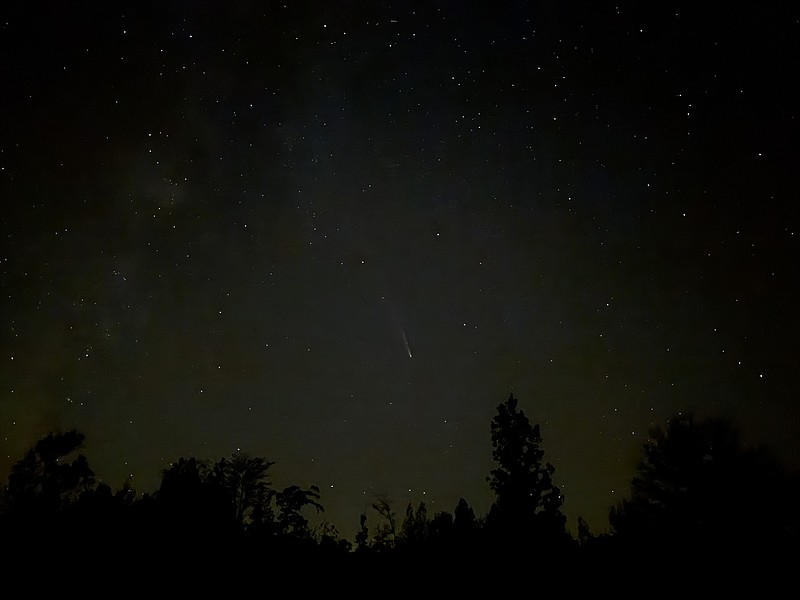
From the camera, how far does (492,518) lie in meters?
32.3

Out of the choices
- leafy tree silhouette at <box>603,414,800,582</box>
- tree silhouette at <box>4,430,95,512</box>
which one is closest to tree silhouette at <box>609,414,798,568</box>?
leafy tree silhouette at <box>603,414,800,582</box>

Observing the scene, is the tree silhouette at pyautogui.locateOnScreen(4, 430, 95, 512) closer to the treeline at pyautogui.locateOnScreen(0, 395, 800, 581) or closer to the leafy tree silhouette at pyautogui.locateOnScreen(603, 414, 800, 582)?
the treeline at pyautogui.locateOnScreen(0, 395, 800, 581)

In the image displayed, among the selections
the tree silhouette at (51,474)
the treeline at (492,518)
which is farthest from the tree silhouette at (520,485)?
the tree silhouette at (51,474)

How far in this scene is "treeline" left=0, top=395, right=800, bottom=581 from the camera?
77.2ft

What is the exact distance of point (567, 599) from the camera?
66.0 ft

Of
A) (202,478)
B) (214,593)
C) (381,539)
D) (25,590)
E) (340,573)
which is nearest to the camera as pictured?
(25,590)

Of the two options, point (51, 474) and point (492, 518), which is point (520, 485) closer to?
point (492, 518)

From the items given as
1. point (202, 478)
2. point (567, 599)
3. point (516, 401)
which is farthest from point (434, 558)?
point (202, 478)

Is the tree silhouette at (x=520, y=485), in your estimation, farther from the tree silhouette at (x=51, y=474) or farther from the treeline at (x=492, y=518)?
the tree silhouette at (x=51, y=474)

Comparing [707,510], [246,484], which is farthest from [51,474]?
[707,510]

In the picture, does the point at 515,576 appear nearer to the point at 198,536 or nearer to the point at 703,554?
the point at 703,554

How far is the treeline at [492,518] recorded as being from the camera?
23531mm

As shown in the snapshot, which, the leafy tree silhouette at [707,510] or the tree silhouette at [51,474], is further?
the tree silhouette at [51,474]

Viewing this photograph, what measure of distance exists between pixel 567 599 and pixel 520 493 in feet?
43.1
